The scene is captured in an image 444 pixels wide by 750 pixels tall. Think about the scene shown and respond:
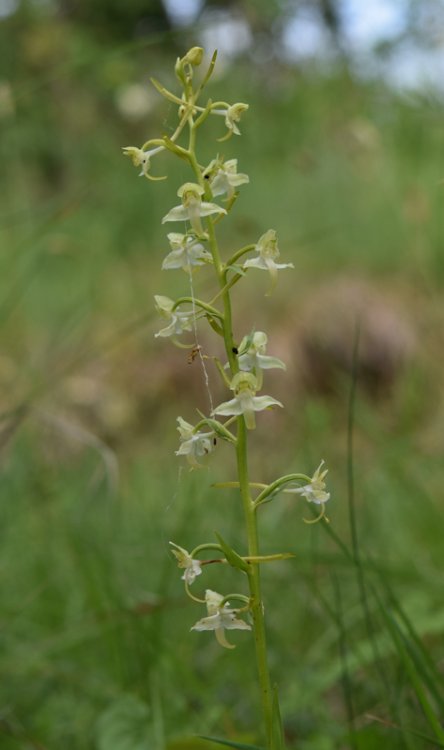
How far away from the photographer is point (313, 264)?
5.05 meters

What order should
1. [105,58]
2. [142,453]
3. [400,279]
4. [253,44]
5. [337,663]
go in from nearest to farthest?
[337,663]
[105,58]
[142,453]
[400,279]
[253,44]

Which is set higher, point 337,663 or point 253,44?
point 253,44

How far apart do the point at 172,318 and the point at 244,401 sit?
12 centimetres

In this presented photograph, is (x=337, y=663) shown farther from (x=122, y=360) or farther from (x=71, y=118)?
(x=71, y=118)

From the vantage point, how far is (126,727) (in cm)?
127

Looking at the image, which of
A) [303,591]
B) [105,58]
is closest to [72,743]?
[303,591]

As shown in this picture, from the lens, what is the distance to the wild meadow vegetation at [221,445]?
4.57ft

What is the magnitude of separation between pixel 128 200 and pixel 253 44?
7.27 ft

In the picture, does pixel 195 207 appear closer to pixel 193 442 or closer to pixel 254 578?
pixel 193 442

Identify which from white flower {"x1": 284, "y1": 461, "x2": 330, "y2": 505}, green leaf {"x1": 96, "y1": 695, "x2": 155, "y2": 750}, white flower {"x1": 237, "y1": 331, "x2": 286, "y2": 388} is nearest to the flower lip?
white flower {"x1": 237, "y1": 331, "x2": 286, "y2": 388}

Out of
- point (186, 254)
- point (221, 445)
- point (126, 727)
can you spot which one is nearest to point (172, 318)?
point (186, 254)

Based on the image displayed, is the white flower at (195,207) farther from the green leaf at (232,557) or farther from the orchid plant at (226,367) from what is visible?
the green leaf at (232,557)

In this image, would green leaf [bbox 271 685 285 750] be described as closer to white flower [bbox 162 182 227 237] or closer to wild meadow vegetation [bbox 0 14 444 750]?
wild meadow vegetation [bbox 0 14 444 750]

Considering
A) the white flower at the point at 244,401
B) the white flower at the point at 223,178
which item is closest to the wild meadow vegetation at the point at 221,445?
the white flower at the point at 223,178
